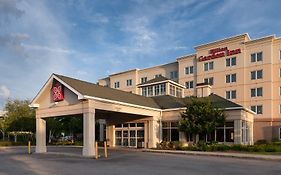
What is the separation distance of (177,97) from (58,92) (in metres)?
18.1

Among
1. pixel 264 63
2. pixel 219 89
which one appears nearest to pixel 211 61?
pixel 219 89

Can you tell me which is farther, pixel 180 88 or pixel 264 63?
pixel 264 63

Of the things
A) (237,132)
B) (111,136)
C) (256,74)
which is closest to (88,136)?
(111,136)

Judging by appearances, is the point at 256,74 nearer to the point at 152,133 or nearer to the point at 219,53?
the point at 219,53

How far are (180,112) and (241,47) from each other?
81.5ft

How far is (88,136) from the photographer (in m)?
24.4

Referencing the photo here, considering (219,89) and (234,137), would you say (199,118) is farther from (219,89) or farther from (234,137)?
(219,89)

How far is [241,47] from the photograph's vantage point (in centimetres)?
5322

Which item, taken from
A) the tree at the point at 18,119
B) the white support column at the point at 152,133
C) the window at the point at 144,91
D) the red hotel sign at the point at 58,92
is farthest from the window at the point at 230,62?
the red hotel sign at the point at 58,92

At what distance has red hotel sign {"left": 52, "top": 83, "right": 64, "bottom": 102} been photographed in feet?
90.6

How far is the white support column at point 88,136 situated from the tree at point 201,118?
33.1 feet

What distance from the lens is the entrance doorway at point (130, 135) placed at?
118 feet

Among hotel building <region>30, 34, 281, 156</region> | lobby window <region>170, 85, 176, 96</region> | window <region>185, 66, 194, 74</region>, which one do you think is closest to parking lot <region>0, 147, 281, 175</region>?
hotel building <region>30, 34, 281, 156</region>

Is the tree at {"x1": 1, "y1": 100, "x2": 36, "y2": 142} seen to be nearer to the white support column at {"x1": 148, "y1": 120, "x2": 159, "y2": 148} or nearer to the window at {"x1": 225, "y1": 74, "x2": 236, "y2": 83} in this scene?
the white support column at {"x1": 148, "y1": 120, "x2": 159, "y2": 148}
